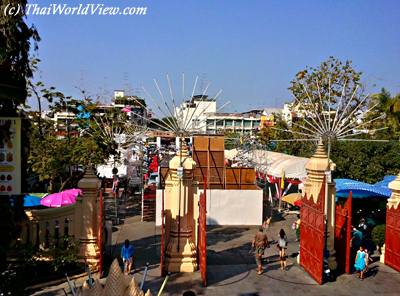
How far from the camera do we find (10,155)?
7.14m

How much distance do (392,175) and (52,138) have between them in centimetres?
1738

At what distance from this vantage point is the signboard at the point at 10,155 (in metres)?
6.99

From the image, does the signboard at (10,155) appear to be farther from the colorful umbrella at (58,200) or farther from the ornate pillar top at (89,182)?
the colorful umbrella at (58,200)

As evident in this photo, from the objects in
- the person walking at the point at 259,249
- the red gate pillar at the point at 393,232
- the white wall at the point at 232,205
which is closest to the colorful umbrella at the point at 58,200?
the white wall at the point at 232,205

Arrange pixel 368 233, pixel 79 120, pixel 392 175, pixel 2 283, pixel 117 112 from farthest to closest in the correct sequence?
1. pixel 117 112
2. pixel 79 120
3. pixel 392 175
4. pixel 368 233
5. pixel 2 283

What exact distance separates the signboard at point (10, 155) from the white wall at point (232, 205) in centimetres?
1444

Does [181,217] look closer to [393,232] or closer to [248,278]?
[248,278]

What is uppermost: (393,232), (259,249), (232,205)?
(393,232)

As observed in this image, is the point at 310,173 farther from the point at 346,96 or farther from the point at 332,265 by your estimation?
the point at 346,96

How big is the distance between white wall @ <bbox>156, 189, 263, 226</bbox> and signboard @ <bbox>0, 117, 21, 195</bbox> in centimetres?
1444

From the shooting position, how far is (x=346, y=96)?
3475 cm

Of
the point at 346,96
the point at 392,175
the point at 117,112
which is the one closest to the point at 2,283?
the point at 392,175

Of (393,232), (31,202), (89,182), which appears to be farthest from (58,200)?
(393,232)

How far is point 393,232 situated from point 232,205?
8.57 metres
